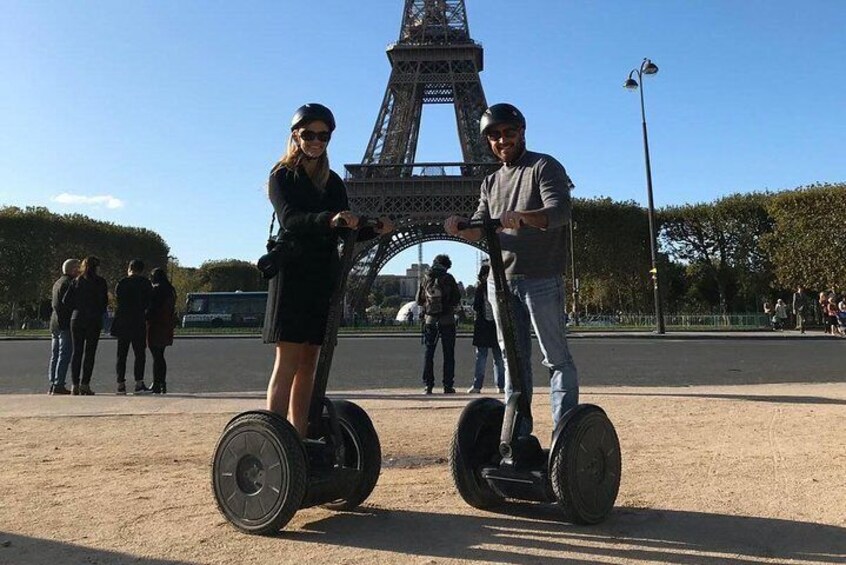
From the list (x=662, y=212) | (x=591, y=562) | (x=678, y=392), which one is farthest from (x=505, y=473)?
(x=662, y=212)

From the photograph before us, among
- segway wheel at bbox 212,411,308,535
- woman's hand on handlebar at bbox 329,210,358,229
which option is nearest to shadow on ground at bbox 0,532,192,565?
segway wheel at bbox 212,411,308,535

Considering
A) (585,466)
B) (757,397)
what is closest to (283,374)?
(585,466)

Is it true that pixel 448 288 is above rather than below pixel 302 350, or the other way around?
above

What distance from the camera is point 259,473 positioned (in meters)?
2.61

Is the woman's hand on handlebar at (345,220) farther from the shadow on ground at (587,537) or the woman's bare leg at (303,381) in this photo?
the shadow on ground at (587,537)

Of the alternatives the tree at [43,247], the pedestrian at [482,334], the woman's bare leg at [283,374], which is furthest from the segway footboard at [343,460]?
the tree at [43,247]

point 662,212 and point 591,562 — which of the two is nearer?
point 591,562

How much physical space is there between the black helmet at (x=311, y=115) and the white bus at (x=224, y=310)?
37.7 meters

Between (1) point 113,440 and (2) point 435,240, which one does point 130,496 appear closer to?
(1) point 113,440

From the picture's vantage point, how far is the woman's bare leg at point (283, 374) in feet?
9.66

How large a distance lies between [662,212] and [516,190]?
40414mm

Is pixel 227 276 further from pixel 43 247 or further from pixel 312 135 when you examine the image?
pixel 312 135

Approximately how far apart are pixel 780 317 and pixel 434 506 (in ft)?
95.4

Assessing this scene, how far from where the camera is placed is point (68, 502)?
117 inches
